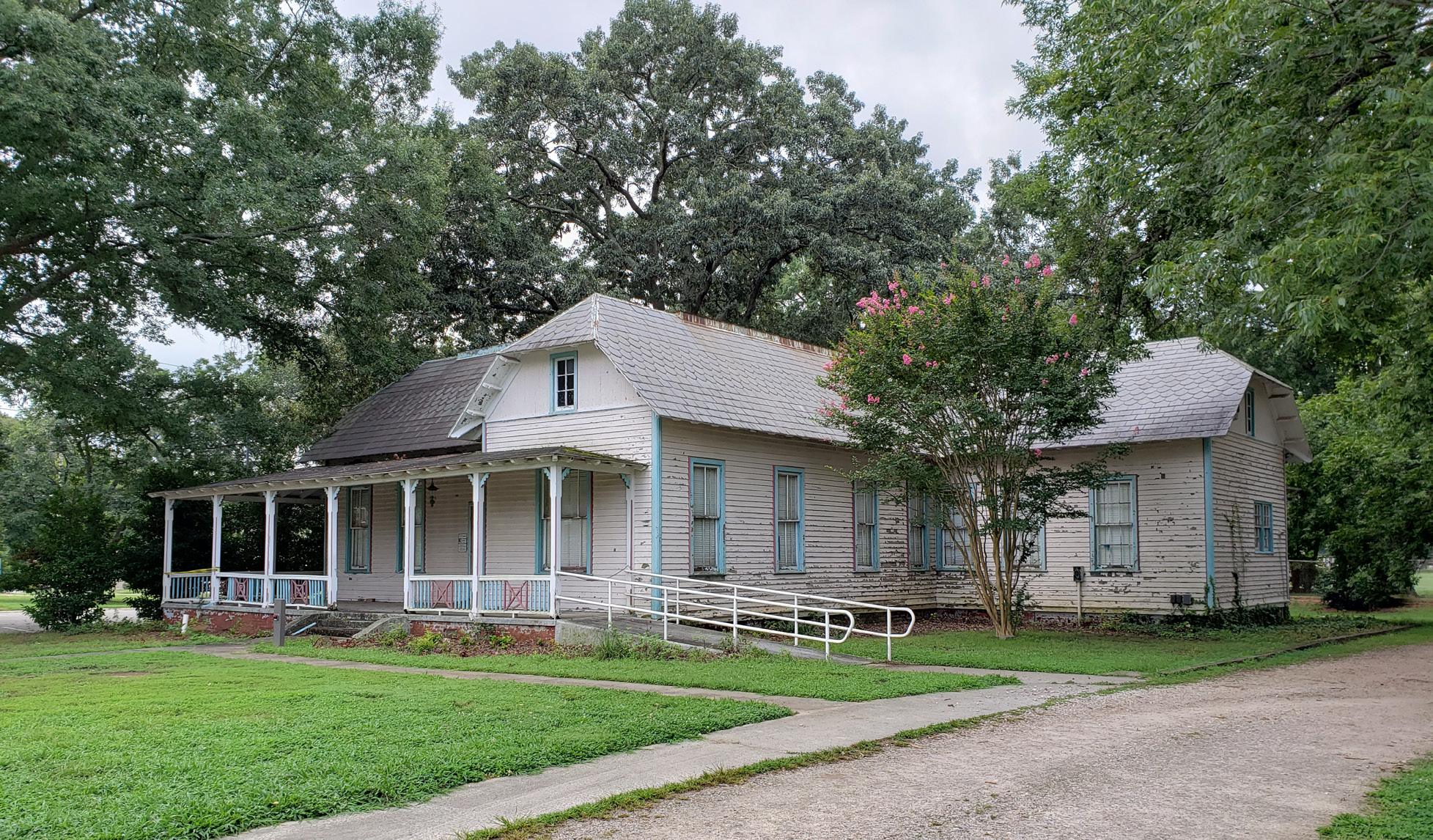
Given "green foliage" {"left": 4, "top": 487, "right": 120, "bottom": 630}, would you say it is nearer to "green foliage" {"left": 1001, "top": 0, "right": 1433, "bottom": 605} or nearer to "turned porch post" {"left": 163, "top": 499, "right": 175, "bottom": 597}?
"turned porch post" {"left": 163, "top": 499, "right": 175, "bottom": 597}

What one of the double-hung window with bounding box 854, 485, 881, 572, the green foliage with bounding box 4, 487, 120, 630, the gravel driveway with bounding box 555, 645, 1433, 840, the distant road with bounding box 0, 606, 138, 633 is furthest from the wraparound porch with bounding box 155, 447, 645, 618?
the gravel driveway with bounding box 555, 645, 1433, 840

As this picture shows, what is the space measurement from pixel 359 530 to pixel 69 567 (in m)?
6.24

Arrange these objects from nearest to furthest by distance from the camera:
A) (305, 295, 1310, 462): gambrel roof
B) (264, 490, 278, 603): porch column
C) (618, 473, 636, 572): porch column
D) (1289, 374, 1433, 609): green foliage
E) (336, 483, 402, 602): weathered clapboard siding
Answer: (618, 473, 636, 572): porch column < (305, 295, 1310, 462): gambrel roof < (264, 490, 278, 603): porch column < (336, 483, 402, 602): weathered clapboard siding < (1289, 374, 1433, 609): green foliage

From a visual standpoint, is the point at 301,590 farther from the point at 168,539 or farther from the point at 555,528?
the point at 555,528

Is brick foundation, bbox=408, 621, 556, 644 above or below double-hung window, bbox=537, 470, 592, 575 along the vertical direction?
below

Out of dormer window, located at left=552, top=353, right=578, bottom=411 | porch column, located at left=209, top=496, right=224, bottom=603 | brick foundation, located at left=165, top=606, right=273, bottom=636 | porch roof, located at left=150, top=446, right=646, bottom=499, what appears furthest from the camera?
porch column, located at left=209, top=496, right=224, bottom=603

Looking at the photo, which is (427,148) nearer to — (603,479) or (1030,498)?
(603,479)

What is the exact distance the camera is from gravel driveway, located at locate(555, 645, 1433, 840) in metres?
6.07

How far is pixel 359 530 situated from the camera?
23.4 m

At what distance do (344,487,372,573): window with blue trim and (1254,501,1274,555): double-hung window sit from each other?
765 inches

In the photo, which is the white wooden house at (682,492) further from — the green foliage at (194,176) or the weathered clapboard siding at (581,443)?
the green foliage at (194,176)

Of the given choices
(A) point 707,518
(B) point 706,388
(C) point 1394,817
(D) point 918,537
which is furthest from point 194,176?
(C) point 1394,817

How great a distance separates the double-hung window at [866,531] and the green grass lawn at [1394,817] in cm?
1523

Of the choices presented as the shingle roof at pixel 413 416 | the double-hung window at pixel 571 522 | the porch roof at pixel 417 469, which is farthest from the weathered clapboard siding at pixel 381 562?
the double-hung window at pixel 571 522
